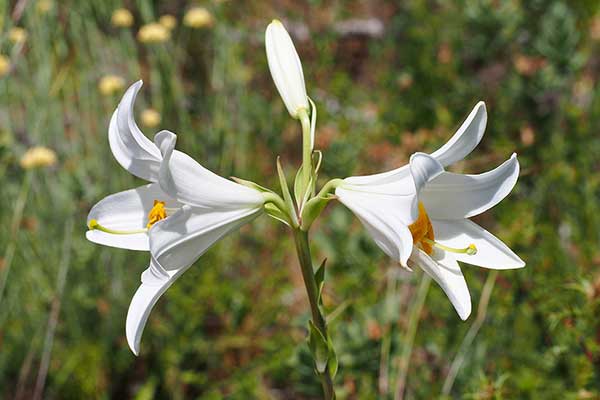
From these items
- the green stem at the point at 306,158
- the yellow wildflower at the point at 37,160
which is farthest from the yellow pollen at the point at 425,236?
the yellow wildflower at the point at 37,160

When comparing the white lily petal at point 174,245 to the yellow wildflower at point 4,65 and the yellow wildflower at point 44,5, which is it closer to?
the yellow wildflower at point 4,65

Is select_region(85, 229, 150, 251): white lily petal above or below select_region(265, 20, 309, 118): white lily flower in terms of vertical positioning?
below

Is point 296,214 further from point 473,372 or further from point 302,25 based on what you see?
point 302,25

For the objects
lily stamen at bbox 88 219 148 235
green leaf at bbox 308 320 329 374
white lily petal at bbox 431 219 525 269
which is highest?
white lily petal at bbox 431 219 525 269

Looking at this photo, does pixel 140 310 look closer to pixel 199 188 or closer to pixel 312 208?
pixel 199 188

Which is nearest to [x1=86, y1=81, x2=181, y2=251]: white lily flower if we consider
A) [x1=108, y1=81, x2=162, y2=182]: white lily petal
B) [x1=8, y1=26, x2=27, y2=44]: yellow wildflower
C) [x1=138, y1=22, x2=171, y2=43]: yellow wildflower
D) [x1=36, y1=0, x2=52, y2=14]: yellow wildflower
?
[x1=108, y1=81, x2=162, y2=182]: white lily petal

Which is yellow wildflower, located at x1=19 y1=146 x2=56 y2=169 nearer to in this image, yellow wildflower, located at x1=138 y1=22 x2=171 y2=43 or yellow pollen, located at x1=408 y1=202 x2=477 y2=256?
yellow wildflower, located at x1=138 y1=22 x2=171 y2=43

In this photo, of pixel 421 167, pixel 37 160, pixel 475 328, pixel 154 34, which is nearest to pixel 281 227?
pixel 154 34
